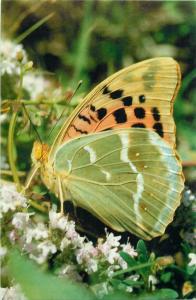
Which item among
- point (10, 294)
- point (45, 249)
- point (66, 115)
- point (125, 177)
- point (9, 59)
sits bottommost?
point (10, 294)

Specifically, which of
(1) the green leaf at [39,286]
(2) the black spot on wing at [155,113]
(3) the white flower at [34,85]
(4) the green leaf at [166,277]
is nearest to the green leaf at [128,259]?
(4) the green leaf at [166,277]

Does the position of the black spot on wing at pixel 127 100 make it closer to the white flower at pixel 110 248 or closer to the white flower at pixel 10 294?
the white flower at pixel 110 248

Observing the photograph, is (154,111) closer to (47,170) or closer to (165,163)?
(165,163)

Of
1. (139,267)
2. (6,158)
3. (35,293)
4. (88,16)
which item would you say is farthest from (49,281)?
(88,16)

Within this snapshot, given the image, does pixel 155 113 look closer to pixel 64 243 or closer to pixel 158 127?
pixel 158 127

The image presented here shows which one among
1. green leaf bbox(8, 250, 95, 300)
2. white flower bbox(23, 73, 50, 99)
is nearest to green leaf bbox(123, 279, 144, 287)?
green leaf bbox(8, 250, 95, 300)

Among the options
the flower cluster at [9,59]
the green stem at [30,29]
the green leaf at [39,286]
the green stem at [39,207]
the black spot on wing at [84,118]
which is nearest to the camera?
the green leaf at [39,286]

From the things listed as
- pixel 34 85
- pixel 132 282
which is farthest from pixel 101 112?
pixel 34 85
